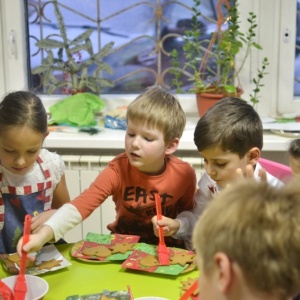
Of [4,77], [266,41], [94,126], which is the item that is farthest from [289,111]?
[4,77]

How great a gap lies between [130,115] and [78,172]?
694 mm

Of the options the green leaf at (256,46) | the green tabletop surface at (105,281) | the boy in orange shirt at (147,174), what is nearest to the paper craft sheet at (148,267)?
the green tabletop surface at (105,281)

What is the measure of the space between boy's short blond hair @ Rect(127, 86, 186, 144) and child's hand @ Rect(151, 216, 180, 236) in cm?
26

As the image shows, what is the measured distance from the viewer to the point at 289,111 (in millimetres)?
2418

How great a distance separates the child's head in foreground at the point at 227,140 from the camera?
144 cm

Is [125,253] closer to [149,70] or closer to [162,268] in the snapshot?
[162,268]

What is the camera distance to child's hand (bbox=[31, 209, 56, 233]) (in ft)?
4.67

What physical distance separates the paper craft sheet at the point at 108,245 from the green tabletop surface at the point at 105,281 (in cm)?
2

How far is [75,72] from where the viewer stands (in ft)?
7.80

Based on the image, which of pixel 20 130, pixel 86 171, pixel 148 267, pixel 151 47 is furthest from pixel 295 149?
pixel 151 47

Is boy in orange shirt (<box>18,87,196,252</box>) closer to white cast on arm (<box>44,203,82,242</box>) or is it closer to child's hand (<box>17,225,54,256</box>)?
white cast on arm (<box>44,203,82,242</box>)

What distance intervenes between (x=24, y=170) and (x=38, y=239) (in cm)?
38

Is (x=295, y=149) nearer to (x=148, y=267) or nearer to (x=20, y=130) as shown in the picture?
(x=148, y=267)

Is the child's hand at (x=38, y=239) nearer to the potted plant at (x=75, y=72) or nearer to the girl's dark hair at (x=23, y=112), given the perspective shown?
the girl's dark hair at (x=23, y=112)
